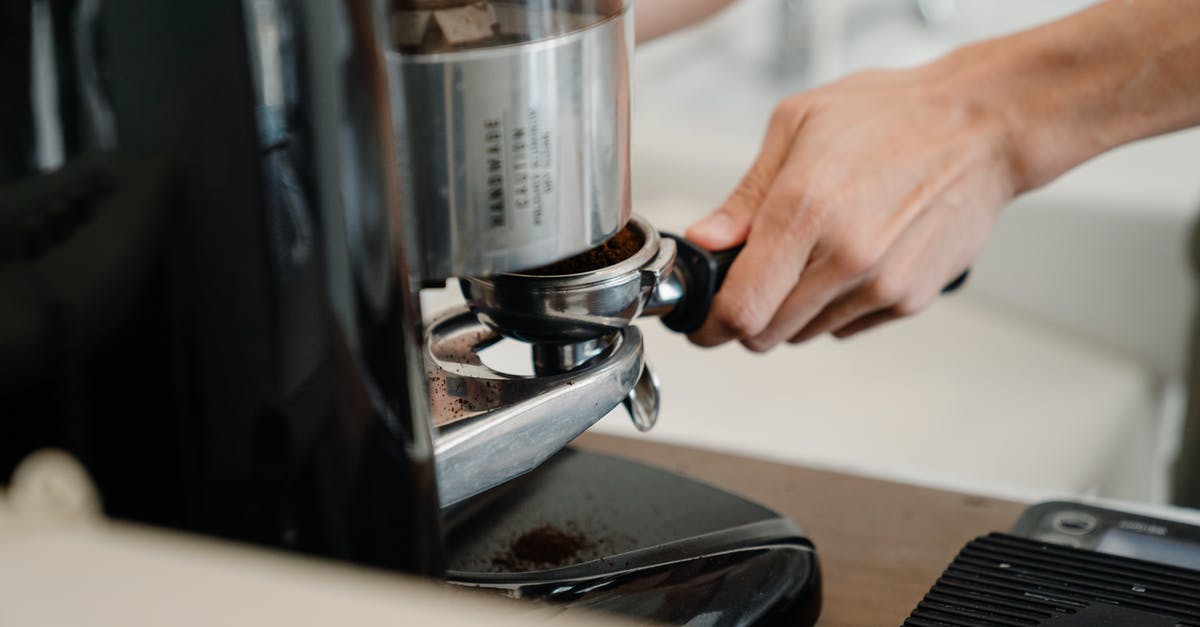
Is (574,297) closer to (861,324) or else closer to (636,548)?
(636,548)

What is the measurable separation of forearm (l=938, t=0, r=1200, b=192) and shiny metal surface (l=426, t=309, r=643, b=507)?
0.27 m

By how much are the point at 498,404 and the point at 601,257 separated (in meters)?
0.08

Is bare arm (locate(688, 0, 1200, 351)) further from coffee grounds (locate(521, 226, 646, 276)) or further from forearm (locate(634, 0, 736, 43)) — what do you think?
forearm (locate(634, 0, 736, 43))

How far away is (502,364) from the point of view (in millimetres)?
989

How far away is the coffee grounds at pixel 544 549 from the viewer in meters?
0.51

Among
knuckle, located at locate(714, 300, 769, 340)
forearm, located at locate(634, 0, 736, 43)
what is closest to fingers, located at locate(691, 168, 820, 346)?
knuckle, located at locate(714, 300, 769, 340)

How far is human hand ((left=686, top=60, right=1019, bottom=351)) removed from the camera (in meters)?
0.60

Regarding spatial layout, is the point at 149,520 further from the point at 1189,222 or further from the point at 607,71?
the point at 1189,222

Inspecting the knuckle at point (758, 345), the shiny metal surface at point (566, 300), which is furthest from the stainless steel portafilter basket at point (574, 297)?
the knuckle at point (758, 345)

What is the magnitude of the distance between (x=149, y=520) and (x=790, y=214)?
0.38 m

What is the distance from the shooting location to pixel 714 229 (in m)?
0.60

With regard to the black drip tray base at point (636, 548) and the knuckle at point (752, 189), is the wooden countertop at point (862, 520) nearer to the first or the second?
the black drip tray base at point (636, 548)

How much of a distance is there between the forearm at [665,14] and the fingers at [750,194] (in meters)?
0.21

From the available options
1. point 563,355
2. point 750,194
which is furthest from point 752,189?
point 563,355
